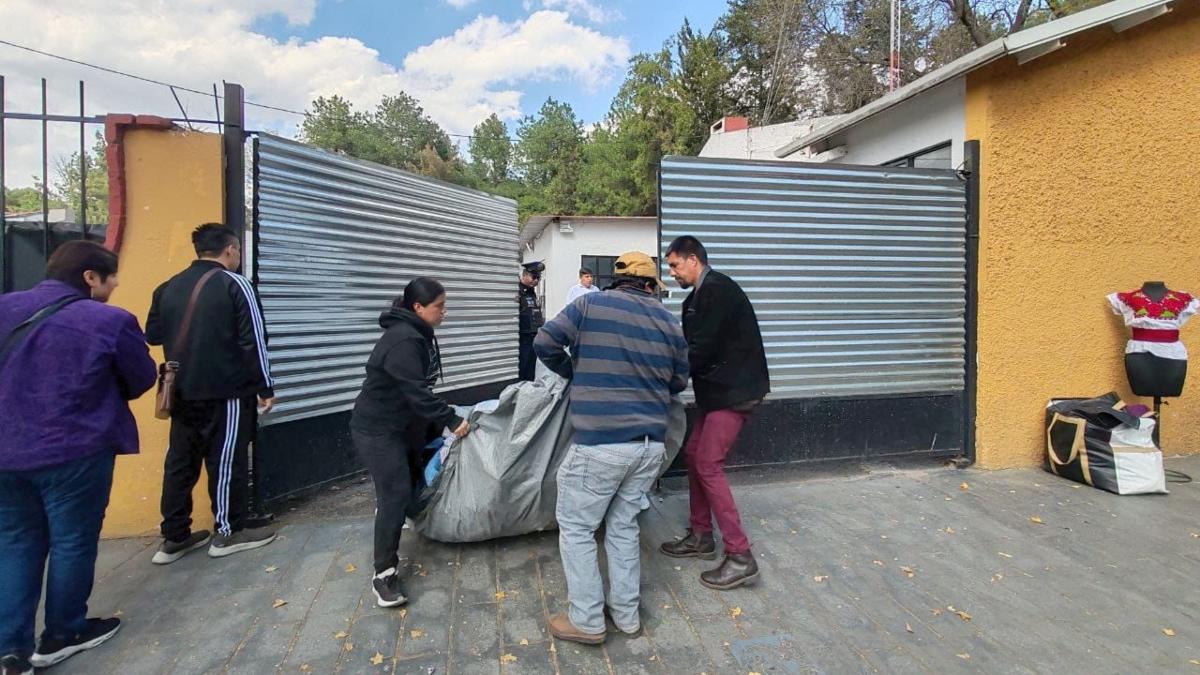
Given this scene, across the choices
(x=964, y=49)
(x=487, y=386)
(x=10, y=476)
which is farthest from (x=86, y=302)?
(x=964, y=49)

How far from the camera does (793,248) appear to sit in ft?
15.6

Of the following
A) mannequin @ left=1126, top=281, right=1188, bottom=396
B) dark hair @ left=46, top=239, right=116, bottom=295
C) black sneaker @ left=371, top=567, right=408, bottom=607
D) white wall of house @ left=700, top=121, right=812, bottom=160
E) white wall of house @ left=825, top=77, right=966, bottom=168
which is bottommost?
black sneaker @ left=371, top=567, right=408, bottom=607

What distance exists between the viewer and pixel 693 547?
3475 millimetres

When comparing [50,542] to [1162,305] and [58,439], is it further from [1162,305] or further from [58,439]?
[1162,305]

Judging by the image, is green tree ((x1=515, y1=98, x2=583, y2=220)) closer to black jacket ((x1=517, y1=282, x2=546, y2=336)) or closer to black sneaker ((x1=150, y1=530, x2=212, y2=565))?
black jacket ((x1=517, y1=282, x2=546, y2=336))

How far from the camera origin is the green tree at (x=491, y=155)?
4906cm

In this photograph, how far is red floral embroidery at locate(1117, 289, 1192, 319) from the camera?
189 inches

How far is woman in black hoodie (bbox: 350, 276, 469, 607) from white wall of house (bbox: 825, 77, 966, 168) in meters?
4.54

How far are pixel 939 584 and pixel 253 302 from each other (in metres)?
3.98

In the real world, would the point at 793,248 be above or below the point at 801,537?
above

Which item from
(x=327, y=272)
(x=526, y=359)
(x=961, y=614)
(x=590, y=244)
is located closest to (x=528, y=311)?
(x=526, y=359)

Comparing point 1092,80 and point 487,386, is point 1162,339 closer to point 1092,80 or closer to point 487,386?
point 1092,80

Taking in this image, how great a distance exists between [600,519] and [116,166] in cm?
345

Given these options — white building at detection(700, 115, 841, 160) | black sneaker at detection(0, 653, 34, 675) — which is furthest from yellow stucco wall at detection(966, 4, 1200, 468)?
white building at detection(700, 115, 841, 160)
